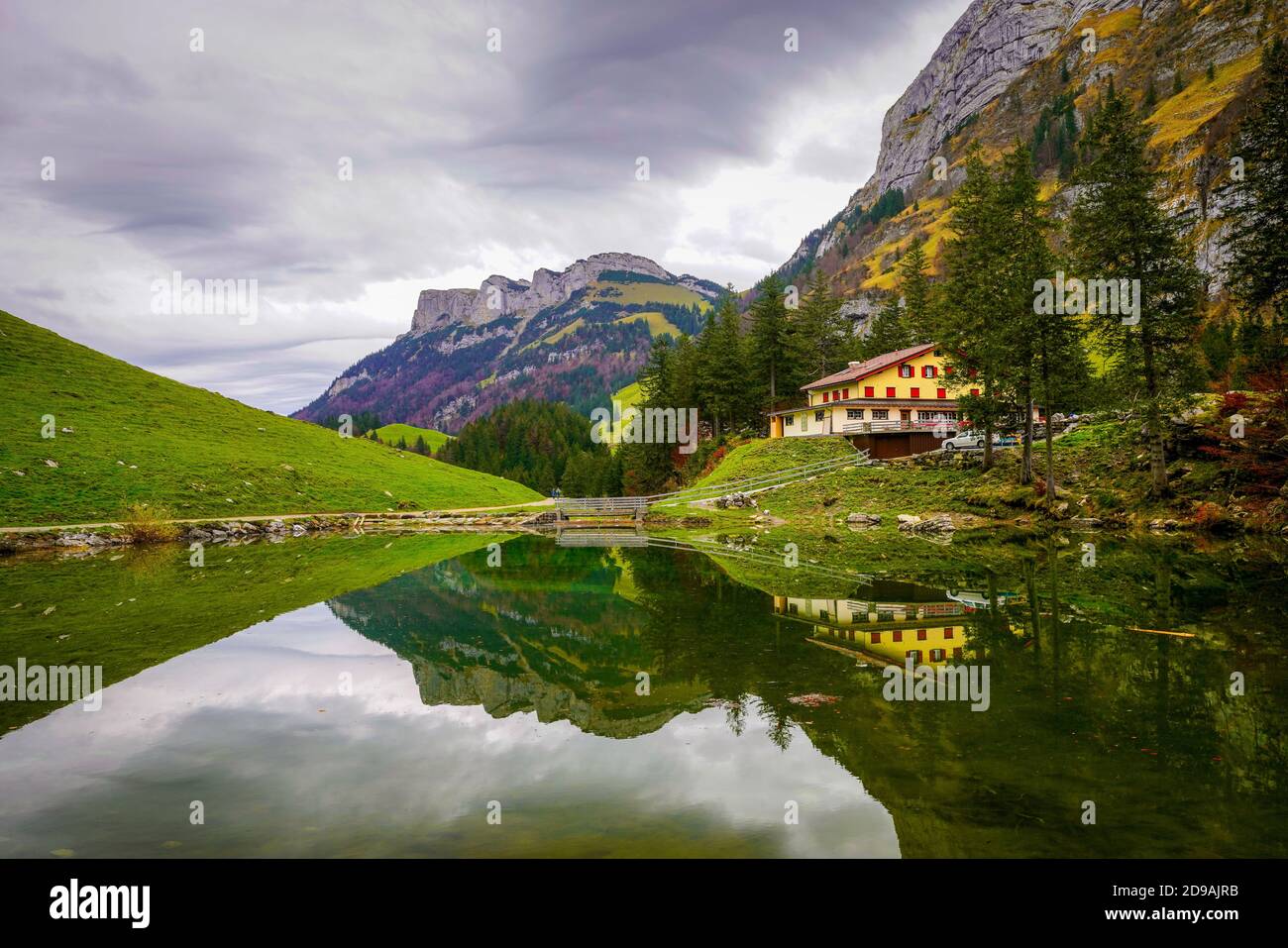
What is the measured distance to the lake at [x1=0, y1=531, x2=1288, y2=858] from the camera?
7.36 m

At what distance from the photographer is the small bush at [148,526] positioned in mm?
44312

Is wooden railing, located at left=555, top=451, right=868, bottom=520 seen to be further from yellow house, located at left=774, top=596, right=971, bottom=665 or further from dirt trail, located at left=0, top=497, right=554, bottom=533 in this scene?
yellow house, located at left=774, top=596, right=971, bottom=665

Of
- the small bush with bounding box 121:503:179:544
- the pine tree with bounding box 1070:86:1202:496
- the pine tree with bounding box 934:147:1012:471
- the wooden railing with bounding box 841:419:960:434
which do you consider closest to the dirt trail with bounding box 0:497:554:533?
the small bush with bounding box 121:503:179:544

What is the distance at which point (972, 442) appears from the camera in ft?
179

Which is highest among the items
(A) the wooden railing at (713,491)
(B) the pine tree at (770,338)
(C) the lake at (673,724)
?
(B) the pine tree at (770,338)

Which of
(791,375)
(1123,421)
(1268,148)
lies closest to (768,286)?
(791,375)

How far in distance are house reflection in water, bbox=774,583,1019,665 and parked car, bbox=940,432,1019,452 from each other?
35.5 metres

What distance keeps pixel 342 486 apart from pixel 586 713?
62.7m

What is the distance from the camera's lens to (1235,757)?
336 inches

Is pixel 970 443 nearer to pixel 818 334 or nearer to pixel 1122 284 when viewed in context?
pixel 1122 284

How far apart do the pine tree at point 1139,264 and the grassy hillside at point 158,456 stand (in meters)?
60.4

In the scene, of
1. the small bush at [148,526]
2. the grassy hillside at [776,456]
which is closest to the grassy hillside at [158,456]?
the small bush at [148,526]

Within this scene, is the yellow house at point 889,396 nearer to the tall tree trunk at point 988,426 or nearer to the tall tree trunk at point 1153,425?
the tall tree trunk at point 988,426
